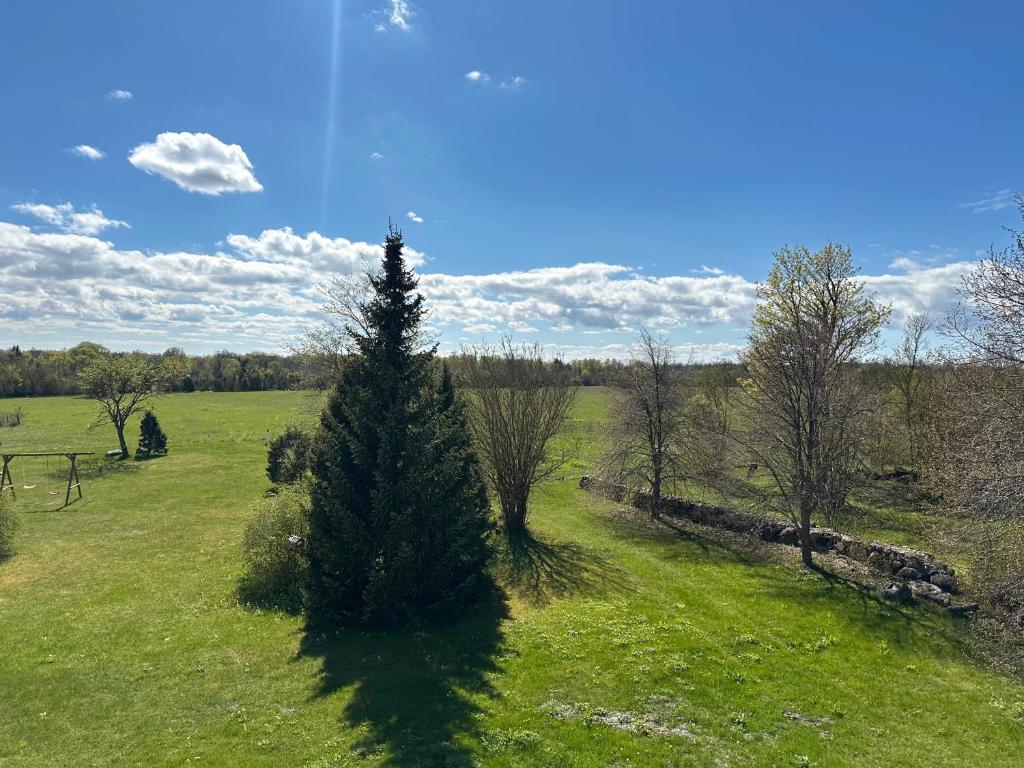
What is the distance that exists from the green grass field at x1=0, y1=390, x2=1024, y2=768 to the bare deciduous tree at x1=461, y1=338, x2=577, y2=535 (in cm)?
363

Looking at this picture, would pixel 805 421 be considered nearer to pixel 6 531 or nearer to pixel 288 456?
pixel 288 456

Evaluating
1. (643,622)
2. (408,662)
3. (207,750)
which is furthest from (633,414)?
(207,750)

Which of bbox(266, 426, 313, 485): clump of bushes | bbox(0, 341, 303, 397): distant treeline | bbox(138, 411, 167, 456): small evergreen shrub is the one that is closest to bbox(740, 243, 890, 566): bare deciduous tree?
bbox(266, 426, 313, 485): clump of bushes

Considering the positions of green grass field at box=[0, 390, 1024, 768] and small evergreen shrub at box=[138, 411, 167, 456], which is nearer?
green grass field at box=[0, 390, 1024, 768]

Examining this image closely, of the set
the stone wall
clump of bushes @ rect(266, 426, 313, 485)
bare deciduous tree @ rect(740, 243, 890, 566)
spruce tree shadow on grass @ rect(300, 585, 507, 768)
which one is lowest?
spruce tree shadow on grass @ rect(300, 585, 507, 768)

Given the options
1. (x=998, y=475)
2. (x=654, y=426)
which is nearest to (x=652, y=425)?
(x=654, y=426)

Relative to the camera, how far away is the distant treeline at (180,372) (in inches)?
3337

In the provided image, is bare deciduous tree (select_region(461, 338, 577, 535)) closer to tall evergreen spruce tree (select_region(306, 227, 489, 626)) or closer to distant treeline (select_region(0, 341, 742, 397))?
tall evergreen spruce tree (select_region(306, 227, 489, 626))

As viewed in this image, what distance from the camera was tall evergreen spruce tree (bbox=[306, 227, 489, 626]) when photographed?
1507 cm

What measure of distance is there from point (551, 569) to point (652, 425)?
35.5 ft

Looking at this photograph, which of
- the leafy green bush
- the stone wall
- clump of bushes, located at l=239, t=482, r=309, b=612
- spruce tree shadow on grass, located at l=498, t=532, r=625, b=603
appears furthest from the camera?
the leafy green bush

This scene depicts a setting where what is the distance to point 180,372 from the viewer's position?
90.4 metres

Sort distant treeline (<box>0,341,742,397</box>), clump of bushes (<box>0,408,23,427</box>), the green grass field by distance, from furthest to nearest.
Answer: distant treeline (<box>0,341,742,397</box>), clump of bushes (<box>0,408,23,427</box>), the green grass field

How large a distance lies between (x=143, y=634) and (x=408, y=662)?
8.06 meters
